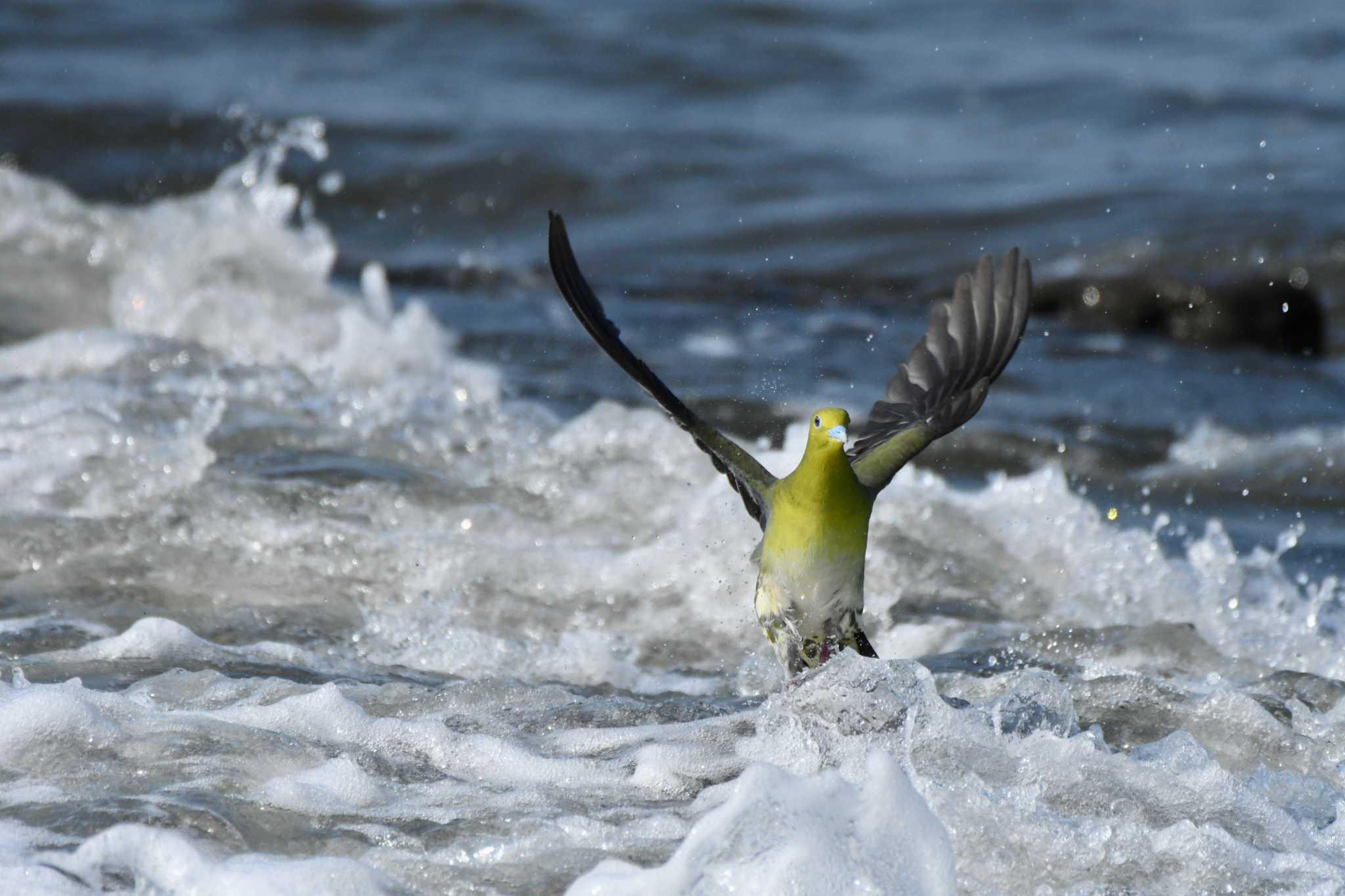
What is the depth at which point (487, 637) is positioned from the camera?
16.3 ft

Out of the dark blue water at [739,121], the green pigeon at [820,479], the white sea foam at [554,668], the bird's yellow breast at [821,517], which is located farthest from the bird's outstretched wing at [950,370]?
the dark blue water at [739,121]

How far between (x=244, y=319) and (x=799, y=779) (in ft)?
20.0

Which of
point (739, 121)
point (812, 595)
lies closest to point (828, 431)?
point (812, 595)

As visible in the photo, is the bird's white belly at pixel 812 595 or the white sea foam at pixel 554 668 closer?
the white sea foam at pixel 554 668

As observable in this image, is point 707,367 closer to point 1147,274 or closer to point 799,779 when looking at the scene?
point 1147,274

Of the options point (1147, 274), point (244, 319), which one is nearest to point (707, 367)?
point (244, 319)

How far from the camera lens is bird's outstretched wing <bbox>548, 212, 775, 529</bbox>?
3781mm

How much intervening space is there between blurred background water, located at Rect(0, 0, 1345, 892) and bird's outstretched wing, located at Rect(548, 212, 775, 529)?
565 mm

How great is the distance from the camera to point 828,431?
Answer: 371 cm

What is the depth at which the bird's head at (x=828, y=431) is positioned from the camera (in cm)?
367

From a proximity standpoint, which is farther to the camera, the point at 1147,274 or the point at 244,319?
the point at 1147,274

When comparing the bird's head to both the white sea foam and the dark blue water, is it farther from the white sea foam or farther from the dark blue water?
the dark blue water

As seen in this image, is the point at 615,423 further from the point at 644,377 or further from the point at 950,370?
the point at 644,377

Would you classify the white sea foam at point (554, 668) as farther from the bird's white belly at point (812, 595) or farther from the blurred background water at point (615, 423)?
the bird's white belly at point (812, 595)
